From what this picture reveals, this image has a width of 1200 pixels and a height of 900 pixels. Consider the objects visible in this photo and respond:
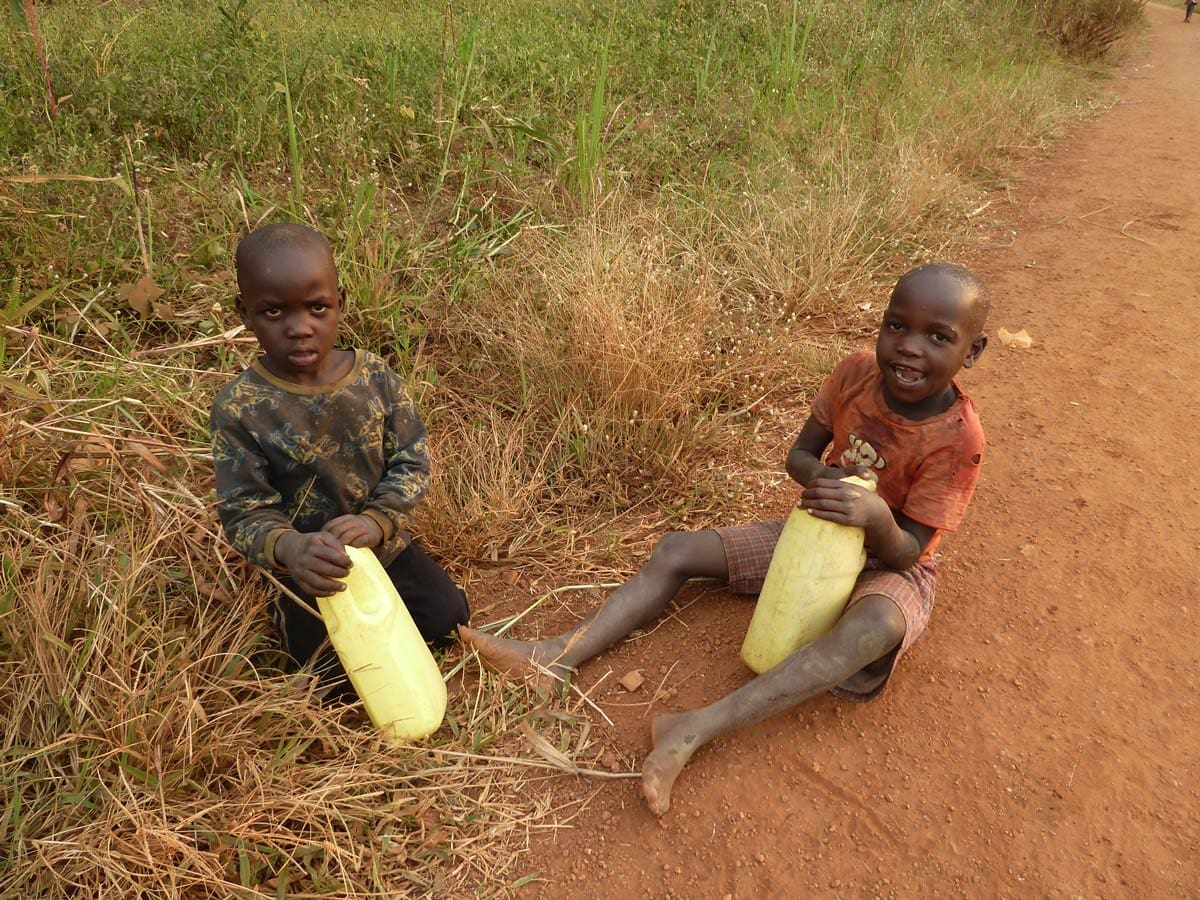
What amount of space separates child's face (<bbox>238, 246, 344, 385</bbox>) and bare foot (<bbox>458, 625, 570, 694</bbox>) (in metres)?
0.72

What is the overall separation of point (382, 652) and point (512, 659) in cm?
41

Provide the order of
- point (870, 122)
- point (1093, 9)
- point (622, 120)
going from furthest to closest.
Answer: point (1093, 9), point (870, 122), point (622, 120)

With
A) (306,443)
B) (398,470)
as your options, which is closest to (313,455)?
(306,443)

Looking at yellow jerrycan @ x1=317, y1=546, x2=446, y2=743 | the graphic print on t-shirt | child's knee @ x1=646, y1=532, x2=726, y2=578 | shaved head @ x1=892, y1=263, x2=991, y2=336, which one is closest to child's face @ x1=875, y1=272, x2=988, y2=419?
shaved head @ x1=892, y1=263, x2=991, y2=336

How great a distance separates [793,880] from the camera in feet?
5.58

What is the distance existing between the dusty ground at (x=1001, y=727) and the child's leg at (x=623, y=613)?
0.28 feet

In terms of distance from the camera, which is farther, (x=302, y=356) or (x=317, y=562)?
(x=302, y=356)

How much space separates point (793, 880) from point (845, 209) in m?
3.02

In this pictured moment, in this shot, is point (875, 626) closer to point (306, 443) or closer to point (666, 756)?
point (666, 756)

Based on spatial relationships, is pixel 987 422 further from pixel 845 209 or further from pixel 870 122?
pixel 870 122

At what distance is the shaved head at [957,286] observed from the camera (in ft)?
5.89

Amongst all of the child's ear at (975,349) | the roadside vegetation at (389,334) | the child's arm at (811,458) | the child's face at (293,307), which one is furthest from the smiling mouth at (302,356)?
the child's ear at (975,349)

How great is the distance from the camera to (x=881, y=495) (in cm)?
205

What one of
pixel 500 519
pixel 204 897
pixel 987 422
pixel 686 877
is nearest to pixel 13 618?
pixel 204 897
